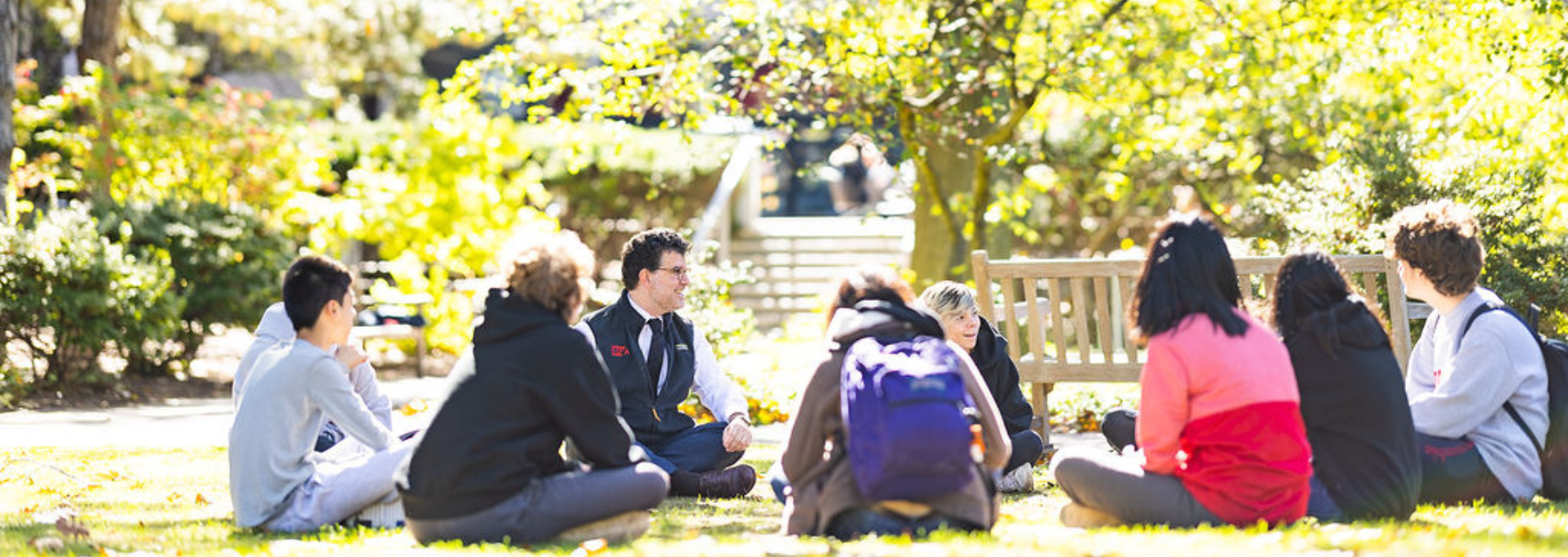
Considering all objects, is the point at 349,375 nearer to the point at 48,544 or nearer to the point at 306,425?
the point at 306,425

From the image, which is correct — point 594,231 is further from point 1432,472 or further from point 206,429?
point 1432,472

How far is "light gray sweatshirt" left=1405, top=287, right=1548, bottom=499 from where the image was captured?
18.1 feet

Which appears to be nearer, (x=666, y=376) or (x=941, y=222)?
(x=666, y=376)

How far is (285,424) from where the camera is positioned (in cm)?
533

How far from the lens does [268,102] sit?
1667cm

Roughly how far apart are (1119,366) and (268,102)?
1146 centimetres

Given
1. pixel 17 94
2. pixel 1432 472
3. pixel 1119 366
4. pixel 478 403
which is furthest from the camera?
pixel 17 94

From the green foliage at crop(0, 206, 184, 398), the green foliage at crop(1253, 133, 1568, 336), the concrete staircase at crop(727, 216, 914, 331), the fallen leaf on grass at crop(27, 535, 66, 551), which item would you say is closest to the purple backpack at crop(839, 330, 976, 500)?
the fallen leaf on grass at crop(27, 535, 66, 551)

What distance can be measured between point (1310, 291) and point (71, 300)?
8.34 m

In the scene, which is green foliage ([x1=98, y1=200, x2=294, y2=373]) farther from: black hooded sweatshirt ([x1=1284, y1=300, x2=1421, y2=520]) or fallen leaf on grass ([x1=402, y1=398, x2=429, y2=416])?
black hooded sweatshirt ([x1=1284, y1=300, x2=1421, y2=520])

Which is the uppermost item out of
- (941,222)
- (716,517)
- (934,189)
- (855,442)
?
(934,189)

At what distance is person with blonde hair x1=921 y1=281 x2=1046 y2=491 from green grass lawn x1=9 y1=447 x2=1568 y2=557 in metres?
0.15

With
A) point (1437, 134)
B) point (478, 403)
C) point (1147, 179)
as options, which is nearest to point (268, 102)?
point (1147, 179)

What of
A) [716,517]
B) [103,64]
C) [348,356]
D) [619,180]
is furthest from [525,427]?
[619,180]
